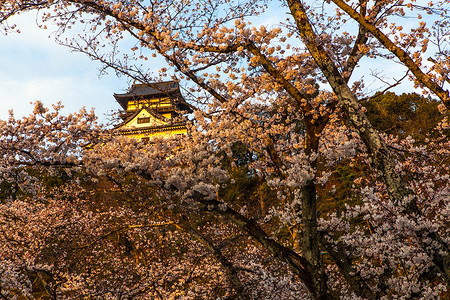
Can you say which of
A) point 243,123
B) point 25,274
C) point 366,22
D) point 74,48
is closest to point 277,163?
point 243,123

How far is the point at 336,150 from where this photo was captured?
16.8 ft

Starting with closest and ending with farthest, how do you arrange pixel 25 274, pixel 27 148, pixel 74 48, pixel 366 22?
pixel 366 22, pixel 27 148, pixel 74 48, pixel 25 274

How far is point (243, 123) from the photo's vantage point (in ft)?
17.4

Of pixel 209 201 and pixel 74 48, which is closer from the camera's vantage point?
pixel 209 201

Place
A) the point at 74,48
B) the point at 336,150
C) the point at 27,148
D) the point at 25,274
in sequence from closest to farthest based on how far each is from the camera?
the point at 27,148
the point at 336,150
the point at 74,48
the point at 25,274

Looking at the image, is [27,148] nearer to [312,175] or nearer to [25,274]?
[312,175]

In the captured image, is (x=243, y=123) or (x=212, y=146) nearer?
(x=212, y=146)

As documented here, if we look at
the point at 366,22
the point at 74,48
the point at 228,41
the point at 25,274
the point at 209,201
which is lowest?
the point at 25,274

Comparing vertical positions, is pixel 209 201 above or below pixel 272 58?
below

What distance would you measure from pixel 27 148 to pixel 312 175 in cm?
397

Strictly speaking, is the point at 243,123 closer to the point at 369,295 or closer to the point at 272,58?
the point at 272,58

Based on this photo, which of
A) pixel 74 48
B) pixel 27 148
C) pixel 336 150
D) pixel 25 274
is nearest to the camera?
pixel 27 148

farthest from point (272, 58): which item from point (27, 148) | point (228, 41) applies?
point (27, 148)

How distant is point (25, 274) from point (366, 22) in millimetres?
11088
